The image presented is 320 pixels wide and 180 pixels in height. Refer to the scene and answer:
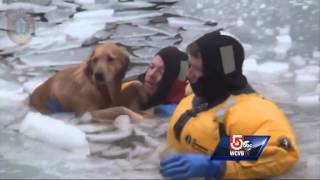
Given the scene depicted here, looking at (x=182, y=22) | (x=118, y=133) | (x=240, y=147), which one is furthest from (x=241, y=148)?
(x=182, y=22)

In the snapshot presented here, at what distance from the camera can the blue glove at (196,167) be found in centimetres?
194

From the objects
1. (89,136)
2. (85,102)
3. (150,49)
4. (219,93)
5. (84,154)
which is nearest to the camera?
(219,93)

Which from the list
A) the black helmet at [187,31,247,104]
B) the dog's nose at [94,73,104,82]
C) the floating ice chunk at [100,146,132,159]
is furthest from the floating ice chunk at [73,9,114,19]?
the black helmet at [187,31,247,104]

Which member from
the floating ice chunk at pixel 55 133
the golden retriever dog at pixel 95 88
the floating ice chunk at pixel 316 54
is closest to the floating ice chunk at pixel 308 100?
the floating ice chunk at pixel 316 54

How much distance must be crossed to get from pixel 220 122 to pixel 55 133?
70 cm

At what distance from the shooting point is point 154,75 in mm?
2715

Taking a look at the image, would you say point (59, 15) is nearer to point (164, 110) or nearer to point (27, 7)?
point (27, 7)

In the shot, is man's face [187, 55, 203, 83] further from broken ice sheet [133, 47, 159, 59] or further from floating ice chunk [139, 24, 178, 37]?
floating ice chunk [139, 24, 178, 37]

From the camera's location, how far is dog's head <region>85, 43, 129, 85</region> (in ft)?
8.61

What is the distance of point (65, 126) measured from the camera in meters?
2.52

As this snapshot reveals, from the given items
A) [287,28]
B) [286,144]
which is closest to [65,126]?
[286,144]

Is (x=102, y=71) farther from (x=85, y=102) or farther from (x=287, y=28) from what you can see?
(x=287, y=28)

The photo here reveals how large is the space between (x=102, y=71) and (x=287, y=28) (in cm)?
124

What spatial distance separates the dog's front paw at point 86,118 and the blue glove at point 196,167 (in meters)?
0.72
